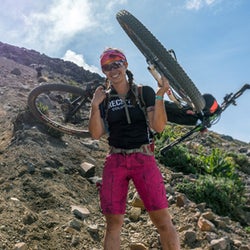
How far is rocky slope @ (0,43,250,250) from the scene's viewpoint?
19.8 feet

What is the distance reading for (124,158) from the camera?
179 inches

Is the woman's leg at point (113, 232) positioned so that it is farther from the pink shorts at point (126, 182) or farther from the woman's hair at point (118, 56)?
the woman's hair at point (118, 56)

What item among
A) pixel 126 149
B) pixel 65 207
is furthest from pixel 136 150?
pixel 65 207

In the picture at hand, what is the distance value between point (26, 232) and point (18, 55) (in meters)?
33.4

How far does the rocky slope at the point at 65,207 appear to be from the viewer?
6047 millimetres

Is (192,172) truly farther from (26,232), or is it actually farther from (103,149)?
(26,232)

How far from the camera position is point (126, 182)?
15.1 ft

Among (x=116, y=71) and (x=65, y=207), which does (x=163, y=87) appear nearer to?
(x=116, y=71)

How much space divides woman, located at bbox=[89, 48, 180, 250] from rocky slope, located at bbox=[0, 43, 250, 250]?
5.63ft

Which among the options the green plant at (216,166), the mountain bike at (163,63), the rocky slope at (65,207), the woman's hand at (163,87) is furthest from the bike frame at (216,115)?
the green plant at (216,166)

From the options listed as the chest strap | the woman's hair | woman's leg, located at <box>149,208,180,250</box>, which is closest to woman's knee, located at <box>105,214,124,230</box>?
woman's leg, located at <box>149,208,180,250</box>

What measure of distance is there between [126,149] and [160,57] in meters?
1.91

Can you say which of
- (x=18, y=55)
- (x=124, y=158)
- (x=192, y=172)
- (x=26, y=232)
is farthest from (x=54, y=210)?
(x=18, y=55)

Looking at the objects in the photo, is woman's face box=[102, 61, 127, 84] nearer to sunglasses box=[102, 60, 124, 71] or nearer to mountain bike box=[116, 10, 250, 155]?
sunglasses box=[102, 60, 124, 71]
